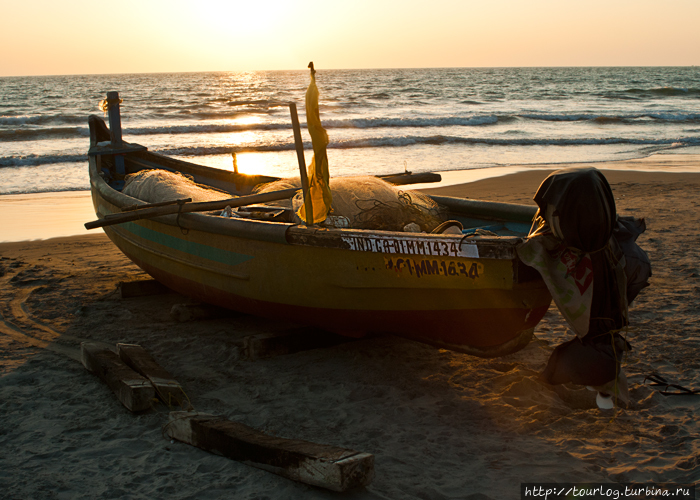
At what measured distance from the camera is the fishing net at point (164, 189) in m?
5.49

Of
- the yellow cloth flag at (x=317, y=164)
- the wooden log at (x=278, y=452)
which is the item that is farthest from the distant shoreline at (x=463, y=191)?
the wooden log at (x=278, y=452)

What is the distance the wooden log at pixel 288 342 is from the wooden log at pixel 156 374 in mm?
634

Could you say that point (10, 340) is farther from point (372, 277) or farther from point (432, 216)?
point (432, 216)

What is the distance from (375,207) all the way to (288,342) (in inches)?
45.8

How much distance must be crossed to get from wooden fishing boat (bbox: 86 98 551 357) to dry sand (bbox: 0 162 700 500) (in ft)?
1.06

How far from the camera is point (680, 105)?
32.8 meters

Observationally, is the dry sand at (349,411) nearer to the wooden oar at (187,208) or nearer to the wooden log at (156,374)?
the wooden log at (156,374)

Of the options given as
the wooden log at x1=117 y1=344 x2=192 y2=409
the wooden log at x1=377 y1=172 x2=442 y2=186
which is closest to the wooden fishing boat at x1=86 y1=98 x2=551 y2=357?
the wooden log at x1=377 y1=172 x2=442 y2=186

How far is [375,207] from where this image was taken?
13.7 ft

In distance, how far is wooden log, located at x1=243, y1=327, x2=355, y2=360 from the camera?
406 centimetres

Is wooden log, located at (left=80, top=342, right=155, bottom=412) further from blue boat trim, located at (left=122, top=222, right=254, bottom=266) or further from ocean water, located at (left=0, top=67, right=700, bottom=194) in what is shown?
ocean water, located at (left=0, top=67, right=700, bottom=194)

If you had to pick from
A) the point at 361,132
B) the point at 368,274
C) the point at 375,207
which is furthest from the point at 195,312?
the point at 361,132

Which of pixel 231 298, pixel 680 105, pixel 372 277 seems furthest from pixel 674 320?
pixel 680 105

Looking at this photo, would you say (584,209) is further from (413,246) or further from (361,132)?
(361,132)
